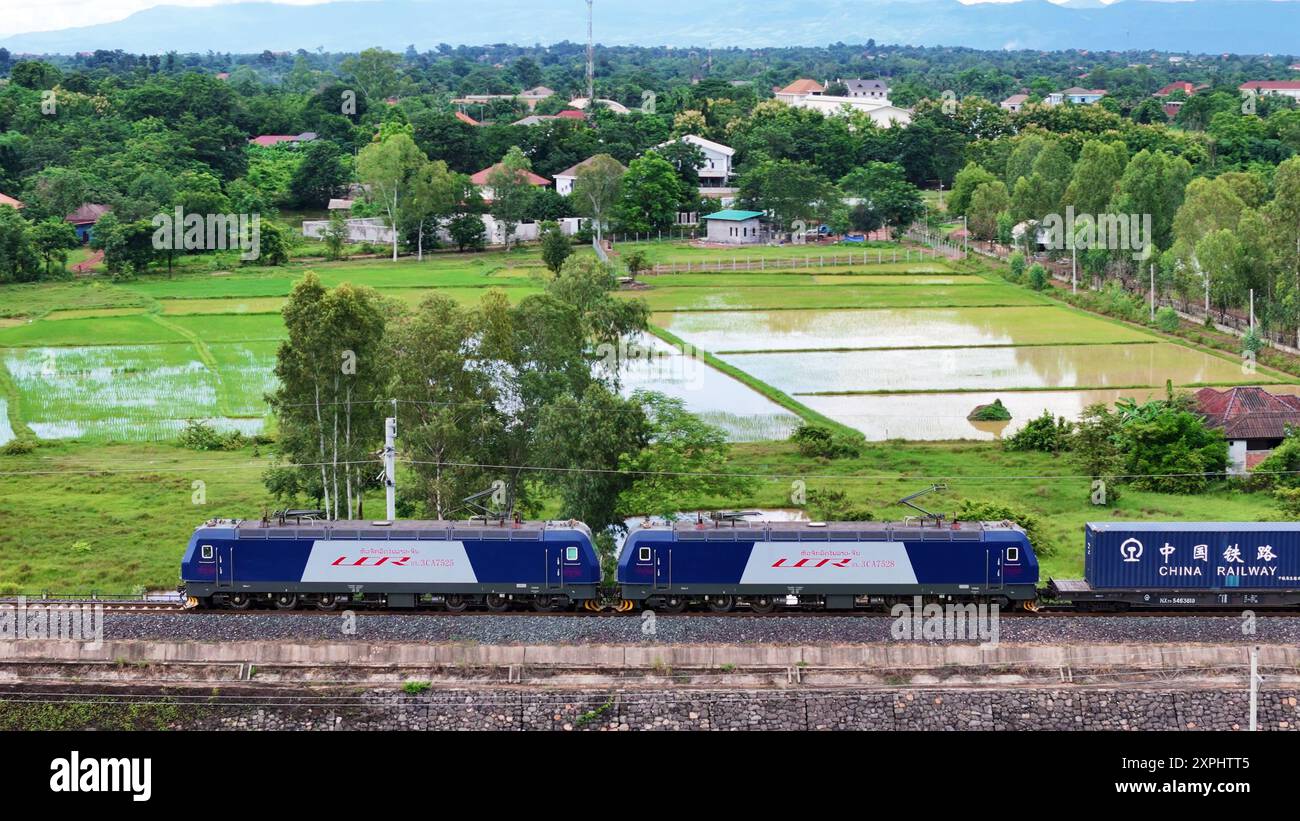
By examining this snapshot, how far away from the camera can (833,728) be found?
25688mm

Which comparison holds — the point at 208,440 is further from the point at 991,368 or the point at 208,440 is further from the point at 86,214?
the point at 86,214

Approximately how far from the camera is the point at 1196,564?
2930 cm

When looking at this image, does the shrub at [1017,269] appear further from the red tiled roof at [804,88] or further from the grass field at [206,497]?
the red tiled roof at [804,88]

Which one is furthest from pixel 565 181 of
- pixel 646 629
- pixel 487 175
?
pixel 646 629

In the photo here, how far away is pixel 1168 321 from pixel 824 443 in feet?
87.4

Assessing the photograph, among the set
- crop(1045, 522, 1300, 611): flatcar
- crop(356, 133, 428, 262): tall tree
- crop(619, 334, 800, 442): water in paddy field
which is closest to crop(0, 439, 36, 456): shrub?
crop(619, 334, 800, 442): water in paddy field

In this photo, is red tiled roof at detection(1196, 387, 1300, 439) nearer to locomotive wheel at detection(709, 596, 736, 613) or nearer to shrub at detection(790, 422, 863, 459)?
shrub at detection(790, 422, 863, 459)

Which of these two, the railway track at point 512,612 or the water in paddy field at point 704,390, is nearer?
the railway track at point 512,612

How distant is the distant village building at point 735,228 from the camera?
95.2 meters

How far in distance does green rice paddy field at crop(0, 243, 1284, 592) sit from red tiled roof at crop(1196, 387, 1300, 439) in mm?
3523

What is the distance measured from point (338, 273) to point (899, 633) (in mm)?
56712

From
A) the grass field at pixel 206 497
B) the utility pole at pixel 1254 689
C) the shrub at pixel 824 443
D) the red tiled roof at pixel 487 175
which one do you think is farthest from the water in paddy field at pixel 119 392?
the red tiled roof at pixel 487 175

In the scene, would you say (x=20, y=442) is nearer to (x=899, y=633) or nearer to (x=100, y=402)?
(x=100, y=402)

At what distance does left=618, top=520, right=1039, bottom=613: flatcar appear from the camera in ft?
96.5
